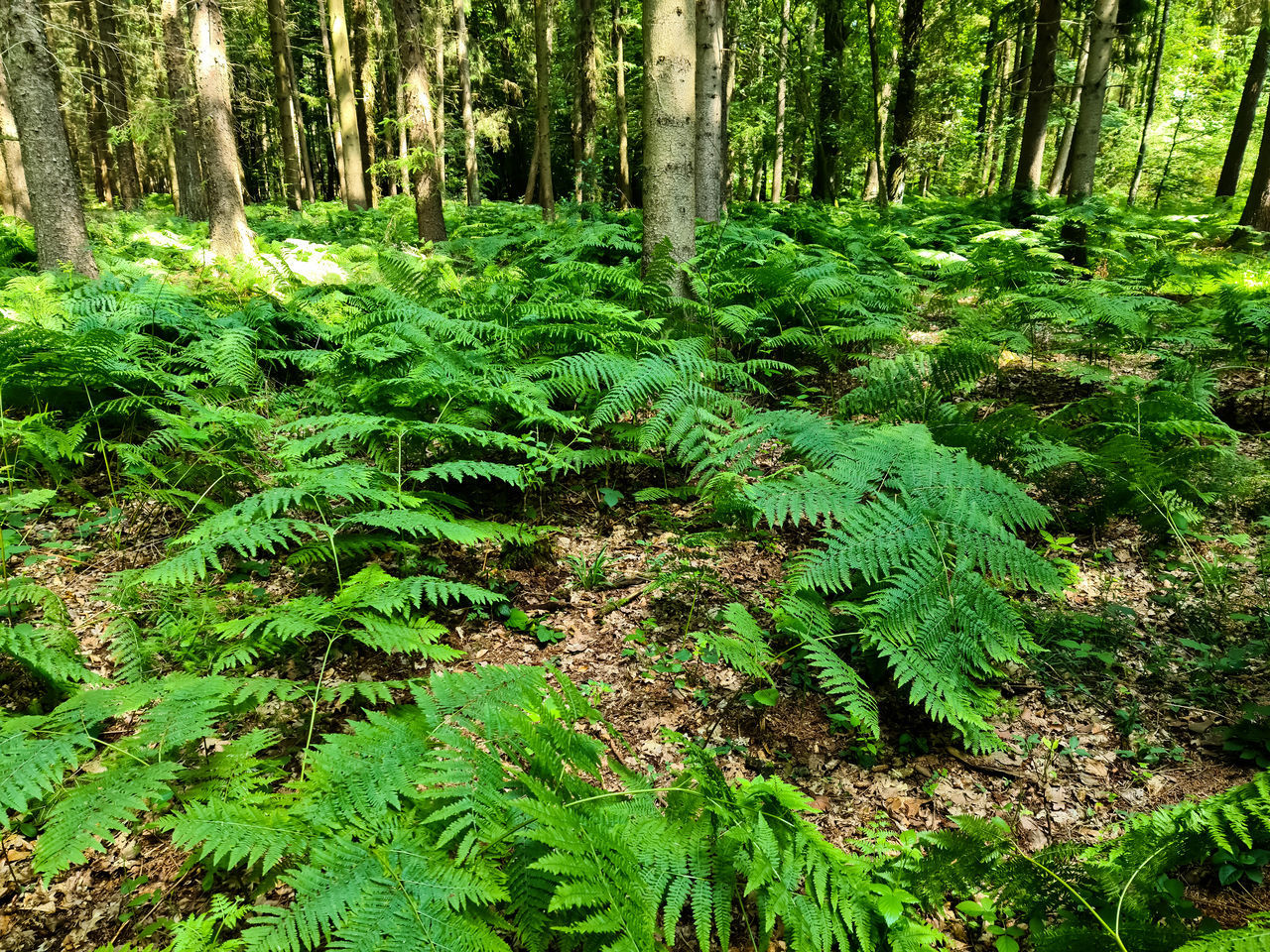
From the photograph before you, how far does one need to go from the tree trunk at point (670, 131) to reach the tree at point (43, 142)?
5752mm

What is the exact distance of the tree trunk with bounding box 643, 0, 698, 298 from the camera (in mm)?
4750

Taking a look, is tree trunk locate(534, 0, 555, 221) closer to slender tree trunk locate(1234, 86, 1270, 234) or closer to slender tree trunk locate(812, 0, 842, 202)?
slender tree trunk locate(812, 0, 842, 202)

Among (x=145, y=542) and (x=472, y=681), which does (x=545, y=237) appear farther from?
(x=472, y=681)

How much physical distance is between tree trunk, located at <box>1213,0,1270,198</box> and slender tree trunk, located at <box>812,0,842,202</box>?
21.8 feet

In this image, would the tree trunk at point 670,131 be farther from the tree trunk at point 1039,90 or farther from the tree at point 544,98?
the tree trunk at point 1039,90

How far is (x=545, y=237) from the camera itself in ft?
28.7

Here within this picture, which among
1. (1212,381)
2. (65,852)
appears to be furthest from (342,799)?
(1212,381)

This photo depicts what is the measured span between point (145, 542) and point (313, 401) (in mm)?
1148

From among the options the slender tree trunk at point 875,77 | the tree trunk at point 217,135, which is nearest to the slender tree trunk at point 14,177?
the tree trunk at point 217,135

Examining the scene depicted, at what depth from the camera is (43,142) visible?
20.4 ft

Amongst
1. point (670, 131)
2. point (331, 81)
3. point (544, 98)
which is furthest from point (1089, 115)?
point (331, 81)

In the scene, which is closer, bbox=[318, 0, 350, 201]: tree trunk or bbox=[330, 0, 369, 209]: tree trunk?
bbox=[330, 0, 369, 209]: tree trunk

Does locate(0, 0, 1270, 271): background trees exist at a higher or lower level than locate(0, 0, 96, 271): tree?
higher

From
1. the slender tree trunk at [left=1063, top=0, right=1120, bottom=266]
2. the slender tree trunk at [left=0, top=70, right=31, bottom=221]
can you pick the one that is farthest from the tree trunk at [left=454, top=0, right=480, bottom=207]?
the slender tree trunk at [left=1063, top=0, right=1120, bottom=266]
